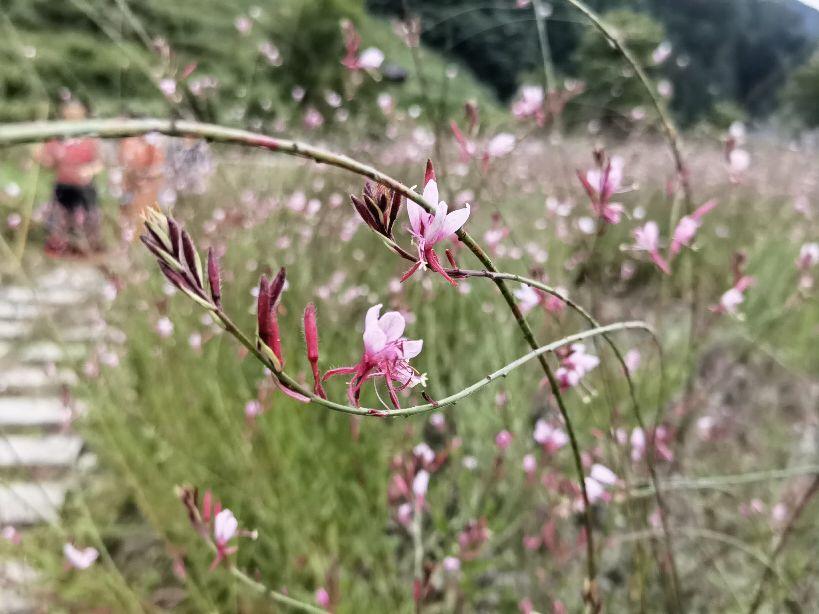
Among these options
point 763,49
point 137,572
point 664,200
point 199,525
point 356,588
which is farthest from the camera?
point 763,49

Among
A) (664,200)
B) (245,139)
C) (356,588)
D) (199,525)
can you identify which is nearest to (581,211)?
(664,200)

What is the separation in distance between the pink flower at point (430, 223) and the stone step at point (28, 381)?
2894mm

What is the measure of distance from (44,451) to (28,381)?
0.72 metres

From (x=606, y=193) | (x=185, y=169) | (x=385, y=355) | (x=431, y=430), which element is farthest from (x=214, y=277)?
(x=185, y=169)

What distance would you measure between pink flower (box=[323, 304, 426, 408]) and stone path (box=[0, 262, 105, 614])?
130 cm

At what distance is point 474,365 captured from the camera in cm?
215

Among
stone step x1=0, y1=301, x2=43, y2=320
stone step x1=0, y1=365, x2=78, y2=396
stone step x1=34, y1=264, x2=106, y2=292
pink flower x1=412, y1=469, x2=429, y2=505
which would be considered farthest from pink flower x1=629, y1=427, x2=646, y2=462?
stone step x1=34, y1=264, x2=106, y2=292

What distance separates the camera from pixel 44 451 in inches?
99.1

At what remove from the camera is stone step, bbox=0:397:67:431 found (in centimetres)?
274

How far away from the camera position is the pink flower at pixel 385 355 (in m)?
0.45

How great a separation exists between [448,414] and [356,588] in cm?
69

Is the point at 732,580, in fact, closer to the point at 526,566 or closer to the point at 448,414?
the point at 526,566

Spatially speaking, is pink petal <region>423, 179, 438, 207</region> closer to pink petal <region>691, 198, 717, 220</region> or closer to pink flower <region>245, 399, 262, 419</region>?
pink petal <region>691, 198, 717, 220</region>

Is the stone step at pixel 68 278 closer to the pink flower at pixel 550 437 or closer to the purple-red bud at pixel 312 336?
the pink flower at pixel 550 437
